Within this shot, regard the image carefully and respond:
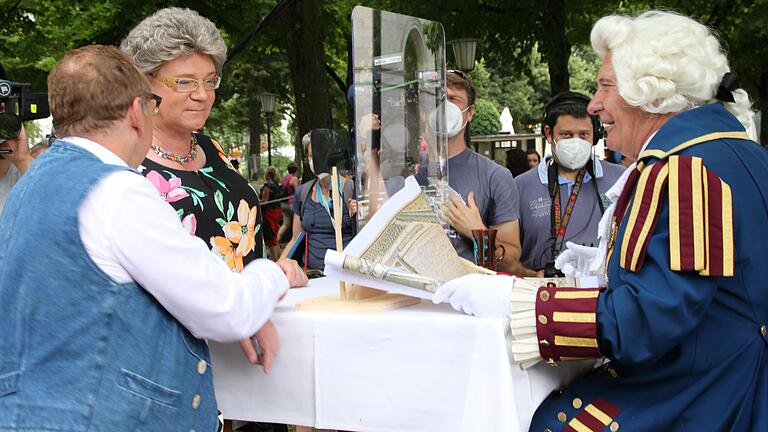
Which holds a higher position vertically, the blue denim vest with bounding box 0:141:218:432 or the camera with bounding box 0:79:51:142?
the camera with bounding box 0:79:51:142

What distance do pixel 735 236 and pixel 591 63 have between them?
48.5m

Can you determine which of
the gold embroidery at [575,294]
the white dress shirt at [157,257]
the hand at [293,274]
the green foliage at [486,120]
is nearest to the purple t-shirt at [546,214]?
the hand at [293,274]

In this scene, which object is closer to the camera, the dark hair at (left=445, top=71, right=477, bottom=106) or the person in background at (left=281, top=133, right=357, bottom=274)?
the dark hair at (left=445, top=71, right=477, bottom=106)

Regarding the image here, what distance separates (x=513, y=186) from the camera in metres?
4.07

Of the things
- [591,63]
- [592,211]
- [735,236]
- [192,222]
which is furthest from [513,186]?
[591,63]

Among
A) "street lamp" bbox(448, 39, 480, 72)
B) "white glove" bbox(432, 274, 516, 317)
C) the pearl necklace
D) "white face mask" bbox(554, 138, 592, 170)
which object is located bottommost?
"white glove" bbox(432, 274, 516, 317)

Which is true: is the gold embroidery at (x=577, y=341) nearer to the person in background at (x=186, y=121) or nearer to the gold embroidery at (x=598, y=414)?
the gold embroidery at (x=598, y=414)

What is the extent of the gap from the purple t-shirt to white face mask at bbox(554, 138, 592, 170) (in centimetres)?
11

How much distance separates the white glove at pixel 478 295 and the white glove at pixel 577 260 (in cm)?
66

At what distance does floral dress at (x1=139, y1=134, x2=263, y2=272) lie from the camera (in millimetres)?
2775

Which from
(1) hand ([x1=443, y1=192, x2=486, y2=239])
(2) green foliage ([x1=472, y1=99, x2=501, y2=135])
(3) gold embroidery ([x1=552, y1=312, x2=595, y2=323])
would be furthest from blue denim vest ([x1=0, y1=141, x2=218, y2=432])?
(2) green foliage ([x1=472, y1=99, x2=501, y2=135])

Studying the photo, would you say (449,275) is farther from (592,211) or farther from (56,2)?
(56,2)

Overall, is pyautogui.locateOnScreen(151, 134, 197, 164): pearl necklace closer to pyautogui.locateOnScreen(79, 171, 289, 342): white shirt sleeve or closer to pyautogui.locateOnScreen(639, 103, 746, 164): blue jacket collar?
pyautogui.locateOnScreen(79, 171, 289, 342): white shirt sleeve

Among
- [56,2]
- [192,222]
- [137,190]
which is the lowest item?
[192,222]
